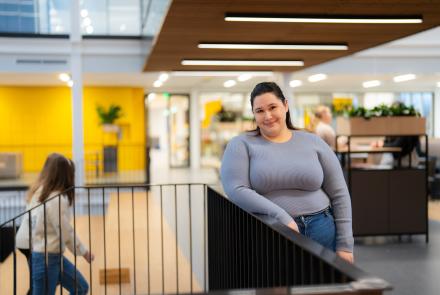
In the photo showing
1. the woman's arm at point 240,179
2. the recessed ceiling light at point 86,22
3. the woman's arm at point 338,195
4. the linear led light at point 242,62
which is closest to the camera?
the woman's arm at point 240,179

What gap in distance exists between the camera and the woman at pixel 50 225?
417 centimetres

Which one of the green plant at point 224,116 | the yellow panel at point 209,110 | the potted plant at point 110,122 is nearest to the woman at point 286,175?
the potted plant at point 110,122

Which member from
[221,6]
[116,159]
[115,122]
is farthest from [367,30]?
[115,122]

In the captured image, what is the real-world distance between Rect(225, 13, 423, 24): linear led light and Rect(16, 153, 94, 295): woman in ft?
9.87

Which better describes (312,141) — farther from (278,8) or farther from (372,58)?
(372,58)

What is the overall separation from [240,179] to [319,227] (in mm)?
443

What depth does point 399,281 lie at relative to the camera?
210 inches

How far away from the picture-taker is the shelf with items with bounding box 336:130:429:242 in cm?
710

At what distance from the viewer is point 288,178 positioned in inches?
108

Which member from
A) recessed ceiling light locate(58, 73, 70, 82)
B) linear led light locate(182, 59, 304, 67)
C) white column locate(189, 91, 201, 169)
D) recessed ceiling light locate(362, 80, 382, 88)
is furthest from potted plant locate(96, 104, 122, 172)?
recessed ceiling light locate(362, 80, 382, 88)

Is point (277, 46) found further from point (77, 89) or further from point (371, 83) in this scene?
point (371, 83)

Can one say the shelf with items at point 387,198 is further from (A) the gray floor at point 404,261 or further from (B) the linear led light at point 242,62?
(B) the linear led light at point 242,62

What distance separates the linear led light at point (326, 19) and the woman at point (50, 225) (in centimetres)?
301

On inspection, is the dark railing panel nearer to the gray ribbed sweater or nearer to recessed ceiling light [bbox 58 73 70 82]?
the gray ribbed sweater
